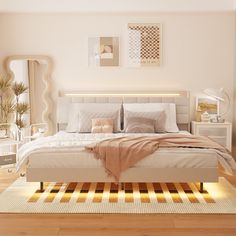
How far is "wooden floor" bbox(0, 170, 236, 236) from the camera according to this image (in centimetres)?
301

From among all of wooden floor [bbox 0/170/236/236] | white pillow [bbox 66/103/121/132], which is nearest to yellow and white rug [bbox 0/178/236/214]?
wooden floor [bbox 0/170/236/236]

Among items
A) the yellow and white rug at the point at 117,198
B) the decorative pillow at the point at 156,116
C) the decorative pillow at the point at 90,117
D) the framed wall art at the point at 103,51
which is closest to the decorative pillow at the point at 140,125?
the decorative pillow at the point at 156,116

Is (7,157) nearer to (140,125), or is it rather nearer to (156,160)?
(140,125)

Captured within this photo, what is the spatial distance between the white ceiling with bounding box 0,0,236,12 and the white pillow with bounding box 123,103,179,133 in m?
1.52

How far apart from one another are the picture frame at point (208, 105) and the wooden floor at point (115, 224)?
9.80 ft

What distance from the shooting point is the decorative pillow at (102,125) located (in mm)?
5375

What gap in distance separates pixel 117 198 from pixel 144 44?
3.05 metres

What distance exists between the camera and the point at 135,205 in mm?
3672

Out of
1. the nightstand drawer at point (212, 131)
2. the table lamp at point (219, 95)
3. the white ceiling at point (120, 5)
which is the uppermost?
the white ceiling at point (120, 5)

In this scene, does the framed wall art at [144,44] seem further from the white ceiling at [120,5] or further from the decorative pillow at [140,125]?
the decorative pillow at [140,125]

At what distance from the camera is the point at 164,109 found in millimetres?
5727

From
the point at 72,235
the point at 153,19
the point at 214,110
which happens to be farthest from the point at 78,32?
the point at 72,235

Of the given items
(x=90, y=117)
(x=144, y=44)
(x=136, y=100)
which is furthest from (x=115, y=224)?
(x=144, y=44)

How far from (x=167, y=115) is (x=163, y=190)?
1810 mm
